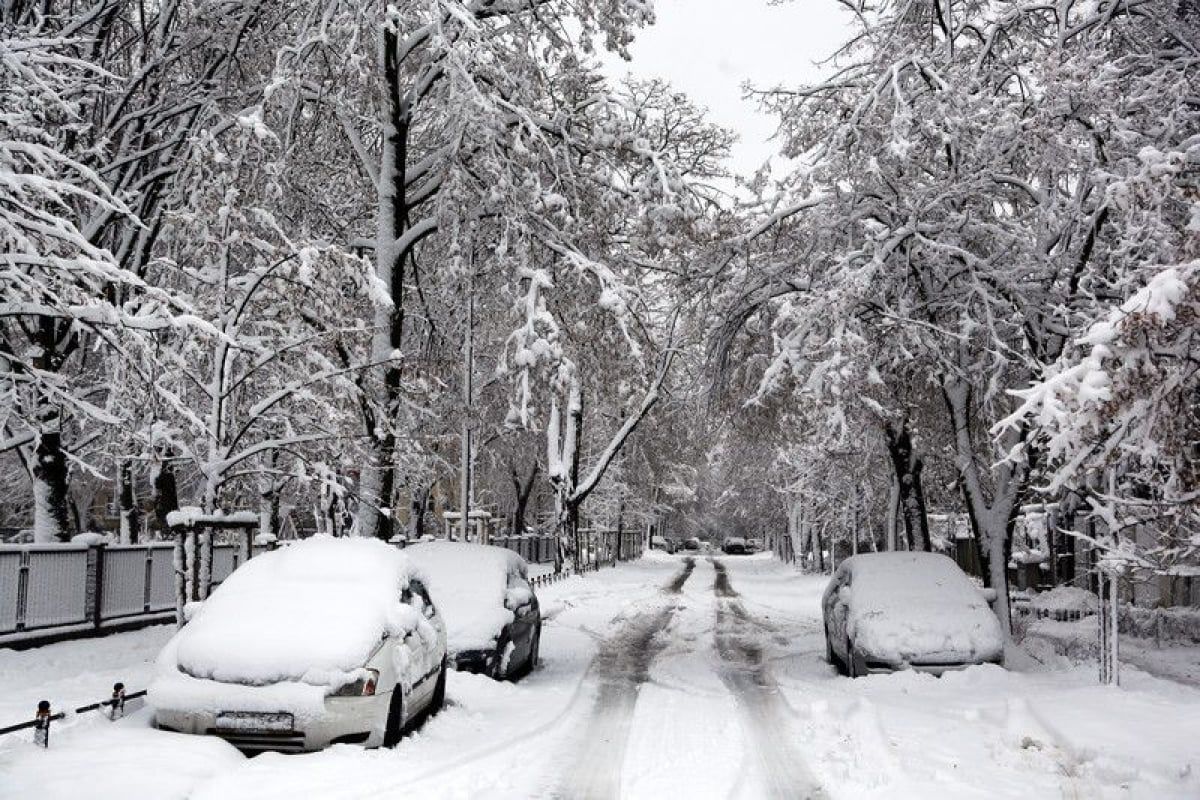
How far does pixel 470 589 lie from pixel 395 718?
4568mm

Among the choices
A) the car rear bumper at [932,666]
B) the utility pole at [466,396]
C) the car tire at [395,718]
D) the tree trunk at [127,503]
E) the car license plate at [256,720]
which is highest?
the utility pole at [466,396]

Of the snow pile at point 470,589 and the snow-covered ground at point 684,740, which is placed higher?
the snow pile at point 470,589

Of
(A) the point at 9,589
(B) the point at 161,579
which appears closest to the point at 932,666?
(A) the point at 9,589

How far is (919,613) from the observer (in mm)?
13312

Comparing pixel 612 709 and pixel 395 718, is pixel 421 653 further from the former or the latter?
pixel 612 709

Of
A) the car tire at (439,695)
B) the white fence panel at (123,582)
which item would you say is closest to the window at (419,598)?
the car tire at (439,695)

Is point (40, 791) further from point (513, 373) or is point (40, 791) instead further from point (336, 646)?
point (513, 373)

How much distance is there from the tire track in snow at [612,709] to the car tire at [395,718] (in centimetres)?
148

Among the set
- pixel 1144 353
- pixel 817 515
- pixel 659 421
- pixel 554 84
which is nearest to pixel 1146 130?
pixel 1144 353

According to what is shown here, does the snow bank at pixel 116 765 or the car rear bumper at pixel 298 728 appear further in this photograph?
the car rear bumper at pixel 298 728

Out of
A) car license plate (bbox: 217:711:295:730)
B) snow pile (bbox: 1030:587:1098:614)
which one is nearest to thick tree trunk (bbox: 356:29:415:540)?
car license plate (bbox: 217:711:295:730)

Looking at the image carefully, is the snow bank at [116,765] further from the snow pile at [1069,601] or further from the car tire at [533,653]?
the snow pile at [1069,601]

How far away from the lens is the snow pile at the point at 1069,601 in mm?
22172

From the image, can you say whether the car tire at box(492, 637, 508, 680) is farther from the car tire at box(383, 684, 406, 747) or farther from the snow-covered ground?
the car tire at box(383, 684, 406, 747)
